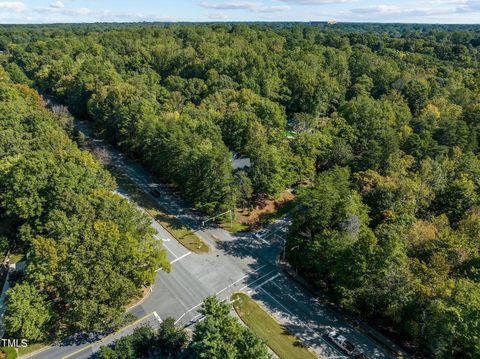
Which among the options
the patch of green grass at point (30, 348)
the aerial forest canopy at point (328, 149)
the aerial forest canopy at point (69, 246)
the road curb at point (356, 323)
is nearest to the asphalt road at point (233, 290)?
the road curb at point (356, 323)

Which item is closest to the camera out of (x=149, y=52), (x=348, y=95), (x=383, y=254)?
(x=383, y=254)

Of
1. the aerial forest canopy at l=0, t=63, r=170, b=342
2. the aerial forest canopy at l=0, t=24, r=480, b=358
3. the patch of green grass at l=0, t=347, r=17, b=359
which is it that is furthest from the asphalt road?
the aerial forest canopy at l=0, t=63, r=170, b=342

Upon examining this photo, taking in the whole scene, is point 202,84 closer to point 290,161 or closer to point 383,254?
point 290,161

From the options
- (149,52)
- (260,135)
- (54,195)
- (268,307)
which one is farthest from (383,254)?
(149,52)

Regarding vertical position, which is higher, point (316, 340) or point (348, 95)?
point (348, 95)

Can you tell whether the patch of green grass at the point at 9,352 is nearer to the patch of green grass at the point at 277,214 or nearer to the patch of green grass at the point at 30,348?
the patch of green grass at the point at 30,348
